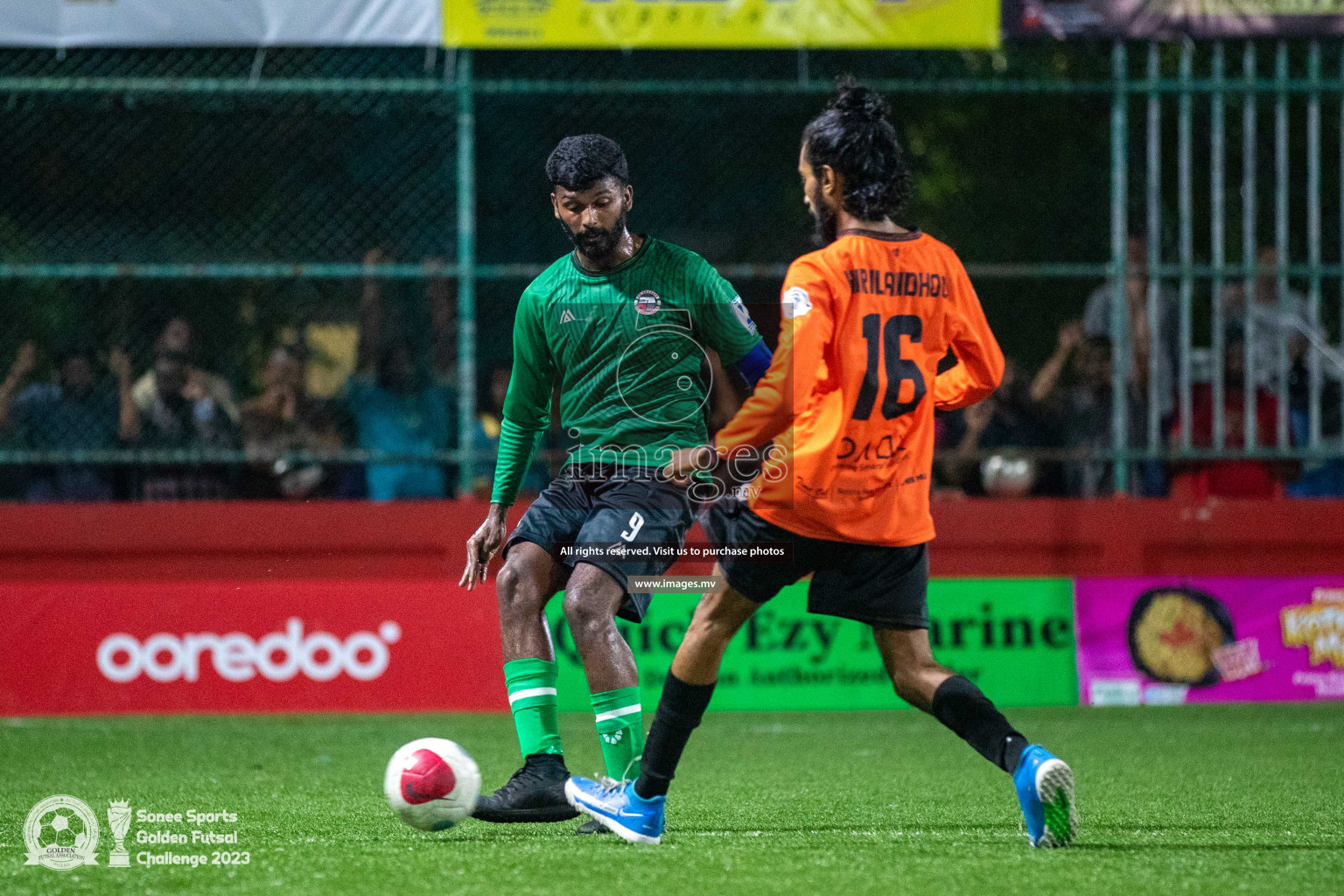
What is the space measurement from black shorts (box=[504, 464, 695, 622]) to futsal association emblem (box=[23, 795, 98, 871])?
1.58 metres

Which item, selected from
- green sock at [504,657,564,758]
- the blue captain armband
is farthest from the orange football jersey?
green sock at [504,657,564,758]

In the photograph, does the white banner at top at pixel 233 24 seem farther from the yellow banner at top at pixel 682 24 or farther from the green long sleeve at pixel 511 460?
the green long sleeve at pixel 511 460

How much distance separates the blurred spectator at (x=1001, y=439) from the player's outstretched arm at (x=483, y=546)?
545 centimetres

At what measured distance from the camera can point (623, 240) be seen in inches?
215

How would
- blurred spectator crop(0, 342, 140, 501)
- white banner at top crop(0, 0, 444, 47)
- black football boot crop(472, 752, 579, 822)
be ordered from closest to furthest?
black football boot crop(472, 752, 579, 822), white banner at top crop(0, 0, 444, 47), blurred spectator crop(0, 342, 140, 501)

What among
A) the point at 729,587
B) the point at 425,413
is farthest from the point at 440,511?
the point at 729,587

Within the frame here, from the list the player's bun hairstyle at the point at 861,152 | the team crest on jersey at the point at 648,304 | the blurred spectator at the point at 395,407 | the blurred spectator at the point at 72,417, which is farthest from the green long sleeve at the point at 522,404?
the blurred spectator at the point at 72,417

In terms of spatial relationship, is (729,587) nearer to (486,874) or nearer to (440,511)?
(486,874)

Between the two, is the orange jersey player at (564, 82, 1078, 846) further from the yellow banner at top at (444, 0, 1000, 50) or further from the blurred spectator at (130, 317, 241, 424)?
the blurred spectator at (130, 317, 241, 424)

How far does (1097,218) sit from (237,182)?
20.9 ft

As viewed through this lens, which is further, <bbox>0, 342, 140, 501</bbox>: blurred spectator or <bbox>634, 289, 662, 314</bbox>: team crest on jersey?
<bbox>0, 342, 140, 501</bbox>: blurred spectator

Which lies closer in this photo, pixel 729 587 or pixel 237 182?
pixel 729 587

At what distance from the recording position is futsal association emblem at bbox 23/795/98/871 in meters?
4.63

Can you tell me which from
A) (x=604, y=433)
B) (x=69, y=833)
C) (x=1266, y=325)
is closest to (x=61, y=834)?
(x=69, y=833)
